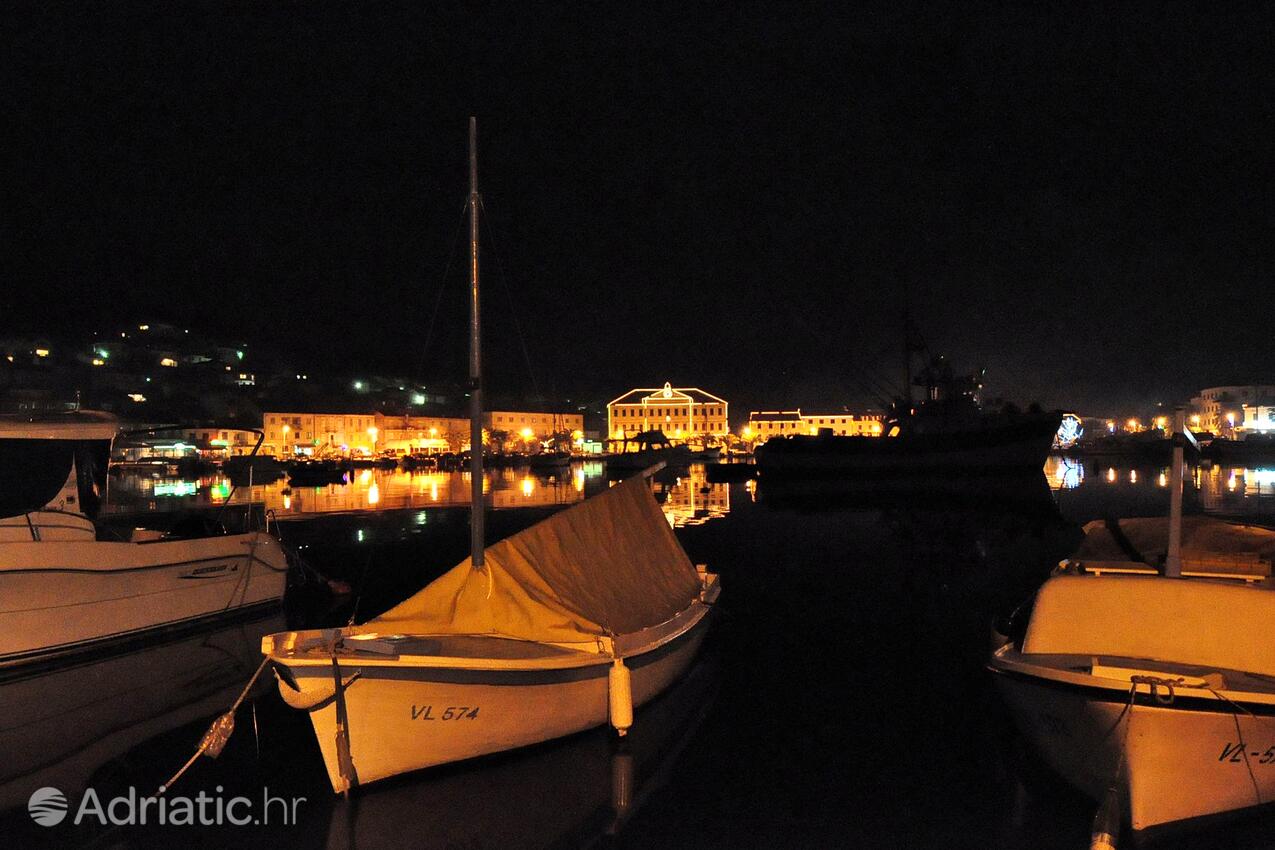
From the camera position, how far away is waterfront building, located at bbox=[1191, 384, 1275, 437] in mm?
182712

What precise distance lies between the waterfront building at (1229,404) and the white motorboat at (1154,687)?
210927 mm

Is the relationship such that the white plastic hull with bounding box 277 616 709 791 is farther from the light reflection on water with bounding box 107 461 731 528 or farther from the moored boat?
the light reflection on water with bounding box 107 461 731 528

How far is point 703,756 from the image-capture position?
9180 mm

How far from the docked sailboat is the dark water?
470 mm

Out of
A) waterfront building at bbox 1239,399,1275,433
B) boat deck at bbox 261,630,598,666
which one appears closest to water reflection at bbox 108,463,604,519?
boat deck at bbox 261,630,598,666

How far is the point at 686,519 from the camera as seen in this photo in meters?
36.4

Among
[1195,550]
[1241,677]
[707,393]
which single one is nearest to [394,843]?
[1241,677]

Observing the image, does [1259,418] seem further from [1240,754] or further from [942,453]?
[1240,754]

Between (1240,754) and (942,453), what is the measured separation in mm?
72984

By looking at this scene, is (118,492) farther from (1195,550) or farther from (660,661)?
(1195,550)

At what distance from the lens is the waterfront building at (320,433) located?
126 metres

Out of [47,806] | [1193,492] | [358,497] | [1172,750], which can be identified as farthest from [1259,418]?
[47,806]

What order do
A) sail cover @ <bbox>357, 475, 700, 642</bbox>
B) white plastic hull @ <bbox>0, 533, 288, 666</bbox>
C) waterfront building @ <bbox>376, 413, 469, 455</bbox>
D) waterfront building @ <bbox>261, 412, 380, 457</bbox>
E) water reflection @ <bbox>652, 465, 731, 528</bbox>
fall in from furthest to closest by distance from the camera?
waterfront building @ <bbox>376, 413, 469, 455</bbox> < waterfront building @ <bbox>261, 412, 380, 457</bbox> < water reflection @ <bbox>652, 465, 731, 528</bbox> < white plastic hull @ <bbox>0, 533, 288, 666</bbox> < sail cover @ <bbox>357, 475, 700, 642</bbox>

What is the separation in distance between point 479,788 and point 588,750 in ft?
4.81
